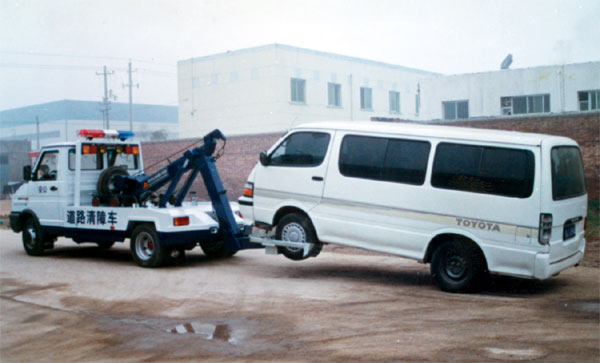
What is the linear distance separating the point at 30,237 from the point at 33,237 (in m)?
0.13

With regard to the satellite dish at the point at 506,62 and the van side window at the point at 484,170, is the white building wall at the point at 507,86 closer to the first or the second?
the satellite dish at the point at 506,62

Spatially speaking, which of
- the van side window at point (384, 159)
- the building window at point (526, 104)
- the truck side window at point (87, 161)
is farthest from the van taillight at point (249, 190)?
the building window at point (526, 104)

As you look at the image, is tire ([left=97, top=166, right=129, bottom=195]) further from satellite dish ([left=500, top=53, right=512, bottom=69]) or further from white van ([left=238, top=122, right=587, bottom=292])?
satellite dish ([left=500, top=53, right=512, bottom=69])

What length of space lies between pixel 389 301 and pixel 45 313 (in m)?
4.53

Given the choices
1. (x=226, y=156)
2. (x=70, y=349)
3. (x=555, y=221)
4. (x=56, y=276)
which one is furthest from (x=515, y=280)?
(x=226, y=156)

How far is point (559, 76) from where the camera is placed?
29.0 m

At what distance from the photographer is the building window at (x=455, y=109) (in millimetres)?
31234

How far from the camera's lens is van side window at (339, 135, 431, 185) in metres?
9.12

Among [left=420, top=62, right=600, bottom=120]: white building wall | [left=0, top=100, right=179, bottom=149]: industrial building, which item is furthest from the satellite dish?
[left=0, top=100, right=179, bottom=149]: industrial building

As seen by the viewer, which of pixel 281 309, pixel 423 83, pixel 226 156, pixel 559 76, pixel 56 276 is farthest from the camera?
pixel 423 83

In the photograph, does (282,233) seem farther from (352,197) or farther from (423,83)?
(423,83)

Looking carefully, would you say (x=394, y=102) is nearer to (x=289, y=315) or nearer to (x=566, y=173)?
(x=566, y=173)

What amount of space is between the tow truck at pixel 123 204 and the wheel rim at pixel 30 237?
0.02 metres

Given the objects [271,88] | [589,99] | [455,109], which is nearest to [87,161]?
[271,88]
